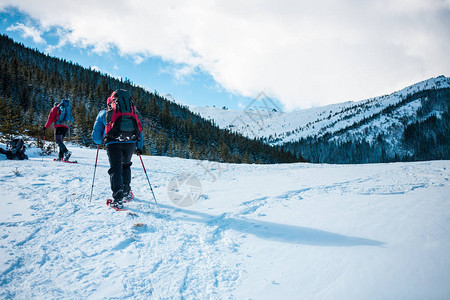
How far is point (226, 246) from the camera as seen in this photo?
2938 millimetres

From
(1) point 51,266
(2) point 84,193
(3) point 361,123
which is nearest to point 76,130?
(2) point 84,193

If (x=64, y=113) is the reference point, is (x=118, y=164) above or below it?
below

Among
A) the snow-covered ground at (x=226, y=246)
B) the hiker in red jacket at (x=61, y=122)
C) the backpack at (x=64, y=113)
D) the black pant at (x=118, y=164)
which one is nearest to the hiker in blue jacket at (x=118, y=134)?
the black pant at (x=118, y=164)

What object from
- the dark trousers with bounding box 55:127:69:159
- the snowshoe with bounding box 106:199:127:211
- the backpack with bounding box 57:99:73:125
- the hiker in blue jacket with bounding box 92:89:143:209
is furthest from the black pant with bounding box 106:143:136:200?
the backpack with bounding box 57:99:73:125

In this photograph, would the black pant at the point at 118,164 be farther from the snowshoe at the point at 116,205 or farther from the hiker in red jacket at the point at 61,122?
the hiker in red jacket at the point at 61,122

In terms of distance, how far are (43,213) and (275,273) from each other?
4095 mm

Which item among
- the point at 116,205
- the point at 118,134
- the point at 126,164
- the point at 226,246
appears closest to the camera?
the point at 226,246

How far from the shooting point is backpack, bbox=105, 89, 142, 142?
4238mm

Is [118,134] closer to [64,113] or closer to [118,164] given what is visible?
[118,164]

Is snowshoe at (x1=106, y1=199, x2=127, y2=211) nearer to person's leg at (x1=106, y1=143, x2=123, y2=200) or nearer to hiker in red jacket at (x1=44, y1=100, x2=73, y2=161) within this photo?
person's leg at (x1=106, y1=143, x2=123, y2=200)

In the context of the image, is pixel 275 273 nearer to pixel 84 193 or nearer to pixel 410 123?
pixel 84 193

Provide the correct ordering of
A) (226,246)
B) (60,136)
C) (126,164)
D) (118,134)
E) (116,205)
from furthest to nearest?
(60,136) < (126,164) < (118,134) < (116,205) < (226,246)

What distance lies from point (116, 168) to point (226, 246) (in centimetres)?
294

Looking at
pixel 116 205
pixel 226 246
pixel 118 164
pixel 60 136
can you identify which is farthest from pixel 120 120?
pixel 60 136
